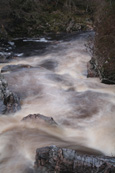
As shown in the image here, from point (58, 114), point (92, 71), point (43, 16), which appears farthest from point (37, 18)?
point (58, 114)

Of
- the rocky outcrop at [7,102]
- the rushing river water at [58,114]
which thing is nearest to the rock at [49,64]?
the rushing river water at [58,114]

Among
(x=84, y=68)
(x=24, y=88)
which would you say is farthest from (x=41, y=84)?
(x=84, y=68)

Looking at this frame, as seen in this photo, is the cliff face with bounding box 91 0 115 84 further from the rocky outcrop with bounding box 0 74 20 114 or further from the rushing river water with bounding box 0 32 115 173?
the rocky outcrop with bounding box 0 74 20 114

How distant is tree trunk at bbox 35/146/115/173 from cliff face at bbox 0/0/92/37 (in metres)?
20.9

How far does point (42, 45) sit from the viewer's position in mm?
20438

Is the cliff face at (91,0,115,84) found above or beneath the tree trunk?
above

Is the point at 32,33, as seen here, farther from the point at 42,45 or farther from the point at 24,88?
the point at 24,88

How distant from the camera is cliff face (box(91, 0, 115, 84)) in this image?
10.2 m

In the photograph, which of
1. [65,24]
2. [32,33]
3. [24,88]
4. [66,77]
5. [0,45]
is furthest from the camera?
[65,24]

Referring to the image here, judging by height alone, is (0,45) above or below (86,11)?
below

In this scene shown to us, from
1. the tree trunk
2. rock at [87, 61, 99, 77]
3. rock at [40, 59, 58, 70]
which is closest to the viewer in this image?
the tree trunk

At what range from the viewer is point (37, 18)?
28641 mm

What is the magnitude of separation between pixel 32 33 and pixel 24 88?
16.8 meters

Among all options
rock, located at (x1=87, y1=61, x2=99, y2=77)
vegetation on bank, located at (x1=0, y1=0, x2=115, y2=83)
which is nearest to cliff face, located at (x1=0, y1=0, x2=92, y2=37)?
vegetation on bank, located at (x1=0, y1=0, x2=115, y2=83)
